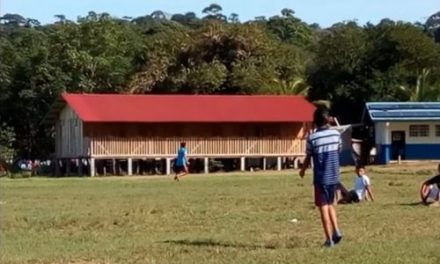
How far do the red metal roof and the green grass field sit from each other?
3035 cm

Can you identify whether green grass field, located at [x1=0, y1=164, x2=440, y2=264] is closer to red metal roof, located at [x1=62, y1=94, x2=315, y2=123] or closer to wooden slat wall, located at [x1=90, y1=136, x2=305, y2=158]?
red metal roof, located at [x1=62, y1=94, x2=315, y2=123]

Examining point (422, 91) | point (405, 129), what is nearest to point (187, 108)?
point (405, 129)

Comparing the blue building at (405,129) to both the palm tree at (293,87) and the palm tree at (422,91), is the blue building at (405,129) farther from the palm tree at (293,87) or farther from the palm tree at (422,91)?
the palm tree at (293,87)

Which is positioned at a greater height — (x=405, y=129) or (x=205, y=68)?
(x=205, y=68)

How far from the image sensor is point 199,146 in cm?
5931

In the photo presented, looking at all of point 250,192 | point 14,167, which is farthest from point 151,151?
point 250,192

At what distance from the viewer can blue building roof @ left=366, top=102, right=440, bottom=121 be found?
6069 centimetres

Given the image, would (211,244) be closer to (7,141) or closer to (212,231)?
(212,231)

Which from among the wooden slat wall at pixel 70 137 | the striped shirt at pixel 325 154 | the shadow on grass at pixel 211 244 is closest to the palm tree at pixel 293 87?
the wooden slat wall at pixel 70 137

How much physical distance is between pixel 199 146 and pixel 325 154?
4565 centimetres

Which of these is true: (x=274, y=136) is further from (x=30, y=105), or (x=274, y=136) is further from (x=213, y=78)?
(x=30, y=105)

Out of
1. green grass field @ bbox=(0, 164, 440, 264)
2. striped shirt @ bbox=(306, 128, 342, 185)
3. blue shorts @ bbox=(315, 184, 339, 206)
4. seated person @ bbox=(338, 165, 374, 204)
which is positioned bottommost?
green grass field @ bbox=(0, 164, 440, 264)

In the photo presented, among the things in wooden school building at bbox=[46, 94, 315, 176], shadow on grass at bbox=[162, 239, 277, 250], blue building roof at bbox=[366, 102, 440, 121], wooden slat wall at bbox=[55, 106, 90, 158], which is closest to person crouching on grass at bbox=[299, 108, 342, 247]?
shadow on grass at bbox=[162, 239, 277, 250]

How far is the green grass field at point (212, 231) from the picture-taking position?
42.6 feet
